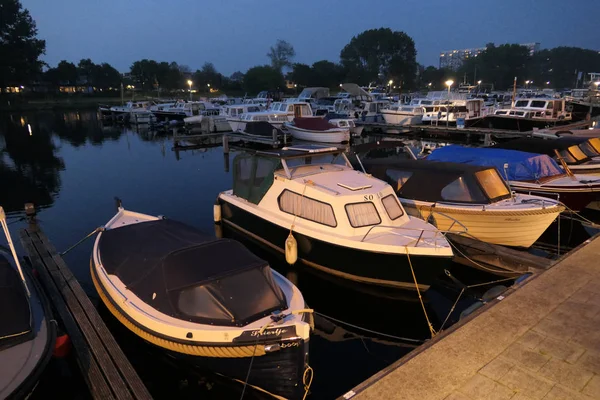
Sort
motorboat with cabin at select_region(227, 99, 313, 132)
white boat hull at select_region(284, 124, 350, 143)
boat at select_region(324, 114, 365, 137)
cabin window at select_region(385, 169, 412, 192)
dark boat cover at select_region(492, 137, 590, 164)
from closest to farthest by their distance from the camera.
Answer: cabin window at select_region(385, 169, 412, 192)
dark boat cover at select_region(492, 137, 590, 164)
white boat hull at select_region(284, 124, 350, 143)
boat at select_region(324, 114, 365, 137)
motorboat with cabin at select_region(227, 99, 313, 132)

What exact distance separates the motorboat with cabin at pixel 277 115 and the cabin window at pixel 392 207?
92.7ft

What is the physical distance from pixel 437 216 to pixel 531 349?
6.90m

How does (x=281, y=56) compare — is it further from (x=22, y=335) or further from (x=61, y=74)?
(x=22, y=335)

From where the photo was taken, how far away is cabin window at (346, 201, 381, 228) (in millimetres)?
10453

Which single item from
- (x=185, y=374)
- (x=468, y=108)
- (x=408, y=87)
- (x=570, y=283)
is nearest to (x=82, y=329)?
(x=185, y=374)

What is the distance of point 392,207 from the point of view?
37.0 feet

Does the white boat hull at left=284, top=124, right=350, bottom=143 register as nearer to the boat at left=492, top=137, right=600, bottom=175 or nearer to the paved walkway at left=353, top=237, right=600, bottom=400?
the boat at left=492, top=137, right=600, bottom=175

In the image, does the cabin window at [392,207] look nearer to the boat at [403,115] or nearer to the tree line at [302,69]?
the boat at [403,115]

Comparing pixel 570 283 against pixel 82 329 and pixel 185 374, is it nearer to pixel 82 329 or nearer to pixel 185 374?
pixel 185 374

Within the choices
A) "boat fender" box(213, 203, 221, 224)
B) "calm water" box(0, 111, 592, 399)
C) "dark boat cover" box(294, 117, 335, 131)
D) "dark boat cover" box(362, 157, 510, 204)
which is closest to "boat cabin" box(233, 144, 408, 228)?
"boat fender" box(213, 203, 221, 224)

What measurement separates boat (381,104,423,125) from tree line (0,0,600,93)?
197 ft

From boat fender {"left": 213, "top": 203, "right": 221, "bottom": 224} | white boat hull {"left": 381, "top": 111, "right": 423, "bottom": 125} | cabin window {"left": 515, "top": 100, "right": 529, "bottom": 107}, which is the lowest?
boat fender {"left": 213, "top": 203, "right": 221, "bottom": 224}

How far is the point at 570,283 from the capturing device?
26.7 feet

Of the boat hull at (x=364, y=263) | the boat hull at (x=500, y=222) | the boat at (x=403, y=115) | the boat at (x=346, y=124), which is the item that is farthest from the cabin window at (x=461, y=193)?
the boat at (x=403, y=115)
